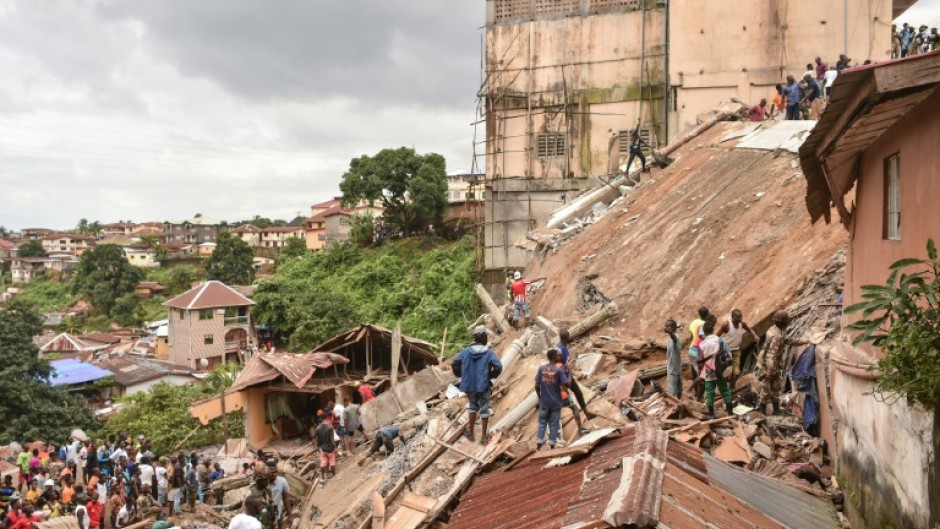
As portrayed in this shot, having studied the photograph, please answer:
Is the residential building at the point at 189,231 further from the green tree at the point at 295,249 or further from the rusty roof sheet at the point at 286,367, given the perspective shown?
the rusty roof sheet at the point at 286,367

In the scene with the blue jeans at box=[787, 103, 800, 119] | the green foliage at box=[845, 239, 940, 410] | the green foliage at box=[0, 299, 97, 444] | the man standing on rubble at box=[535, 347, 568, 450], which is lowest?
the green foliage at box=[0, 299, 97, 444]

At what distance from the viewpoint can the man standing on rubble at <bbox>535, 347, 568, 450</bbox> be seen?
7777 mm

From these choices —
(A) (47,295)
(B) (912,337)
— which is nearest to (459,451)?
(B) (912,337)

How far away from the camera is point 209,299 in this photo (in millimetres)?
43438

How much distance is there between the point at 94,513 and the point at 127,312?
47400 millimetres

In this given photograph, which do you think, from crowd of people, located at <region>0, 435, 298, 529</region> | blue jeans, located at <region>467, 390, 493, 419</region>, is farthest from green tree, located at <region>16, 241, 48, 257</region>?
blue jeans, located at <region>467, 390, 493, 419</region>

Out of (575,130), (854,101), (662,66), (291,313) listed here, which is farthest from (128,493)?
(291,313)

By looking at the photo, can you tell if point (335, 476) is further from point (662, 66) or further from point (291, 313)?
→ point (291, 313)

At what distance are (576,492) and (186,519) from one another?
32.7 feet

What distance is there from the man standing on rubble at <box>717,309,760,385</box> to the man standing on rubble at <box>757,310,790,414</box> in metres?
0.42

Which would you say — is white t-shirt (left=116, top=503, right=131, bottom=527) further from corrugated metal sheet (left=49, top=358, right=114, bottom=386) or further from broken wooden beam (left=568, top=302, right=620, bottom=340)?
corrugated metal sheet (left=49, top=358, right=114, bottom=386)

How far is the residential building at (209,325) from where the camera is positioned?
142 feet

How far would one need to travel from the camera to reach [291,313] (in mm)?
36500

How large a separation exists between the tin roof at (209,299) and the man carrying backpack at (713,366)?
36685 mm
